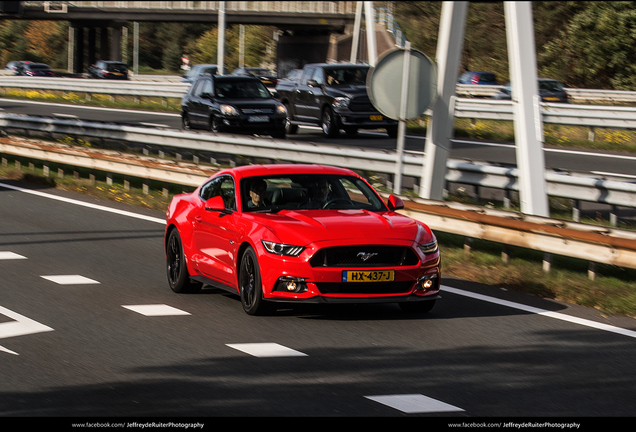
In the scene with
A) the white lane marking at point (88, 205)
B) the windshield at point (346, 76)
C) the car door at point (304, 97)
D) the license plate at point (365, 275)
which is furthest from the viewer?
the car door at point (304, 97)

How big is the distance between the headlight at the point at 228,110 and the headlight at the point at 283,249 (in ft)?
60.6

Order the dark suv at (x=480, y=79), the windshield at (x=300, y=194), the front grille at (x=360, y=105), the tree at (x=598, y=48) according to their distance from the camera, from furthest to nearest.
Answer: the dark suv at (x=480, y=79), the tree at (x=598, y=48), the front grille at (x=360, y=105), the windshield at (x=300, y=194)

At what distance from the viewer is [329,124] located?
2934 centimetres

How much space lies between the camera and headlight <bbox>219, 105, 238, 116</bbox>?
2746 cm

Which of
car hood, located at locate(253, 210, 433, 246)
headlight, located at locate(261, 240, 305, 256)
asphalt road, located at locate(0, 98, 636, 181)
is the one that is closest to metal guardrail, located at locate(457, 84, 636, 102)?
asphalt road, located at locate(0, 98, 636, 181)

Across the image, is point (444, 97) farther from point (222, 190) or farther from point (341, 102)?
point (341, 102)

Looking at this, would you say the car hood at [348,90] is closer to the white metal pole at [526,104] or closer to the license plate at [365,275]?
the white metal pole at [526,104]

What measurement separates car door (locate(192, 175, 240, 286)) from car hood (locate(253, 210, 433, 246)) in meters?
0.39

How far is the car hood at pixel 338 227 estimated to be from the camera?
9.16m

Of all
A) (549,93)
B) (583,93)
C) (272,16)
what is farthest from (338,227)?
(272,16)

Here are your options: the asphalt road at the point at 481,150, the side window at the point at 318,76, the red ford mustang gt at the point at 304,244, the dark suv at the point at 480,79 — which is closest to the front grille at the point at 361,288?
the red ford mustang gt at the point at 304,244

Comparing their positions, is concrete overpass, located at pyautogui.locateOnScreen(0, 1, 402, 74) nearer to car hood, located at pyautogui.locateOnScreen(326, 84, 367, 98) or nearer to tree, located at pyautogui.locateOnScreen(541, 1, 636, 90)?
tree, located at pyautogui.locateOnScreen(541, 1, 636, 90)

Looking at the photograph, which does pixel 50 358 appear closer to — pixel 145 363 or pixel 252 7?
pixel 145 363
